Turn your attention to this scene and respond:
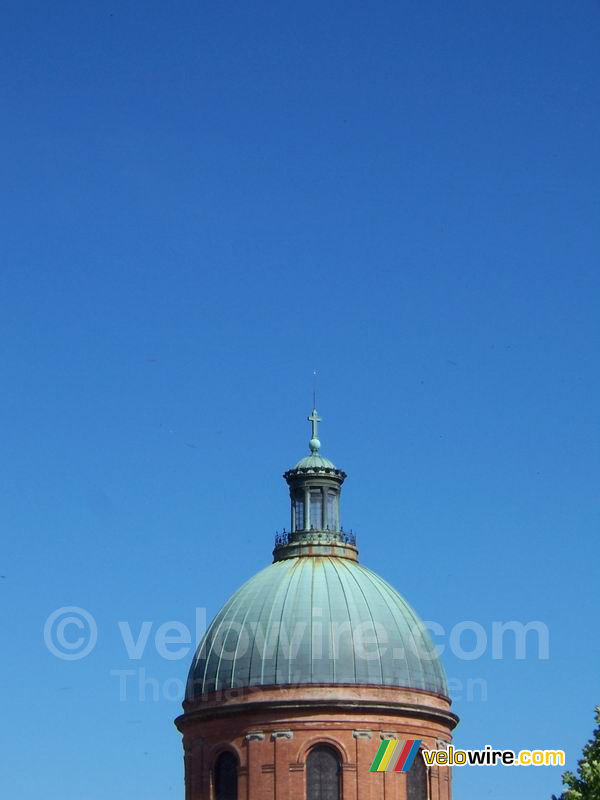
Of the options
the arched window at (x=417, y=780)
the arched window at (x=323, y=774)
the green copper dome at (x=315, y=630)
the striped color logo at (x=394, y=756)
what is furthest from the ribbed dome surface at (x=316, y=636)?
the arched window at (x=417, y=780)

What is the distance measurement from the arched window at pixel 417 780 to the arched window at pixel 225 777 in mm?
5531

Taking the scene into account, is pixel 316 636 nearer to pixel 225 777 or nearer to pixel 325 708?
pixel 325 708

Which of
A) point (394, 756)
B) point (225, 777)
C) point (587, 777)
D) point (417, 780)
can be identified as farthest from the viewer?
point (225, 777)

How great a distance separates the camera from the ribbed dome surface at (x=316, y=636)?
229 feet

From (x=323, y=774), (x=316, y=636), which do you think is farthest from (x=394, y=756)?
(x=316, y=636)

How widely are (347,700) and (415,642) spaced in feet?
12.2

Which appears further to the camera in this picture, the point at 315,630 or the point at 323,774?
the point at 315,630

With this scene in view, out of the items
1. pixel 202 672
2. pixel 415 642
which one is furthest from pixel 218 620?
pixel 415 642

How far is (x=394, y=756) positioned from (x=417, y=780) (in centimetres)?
143

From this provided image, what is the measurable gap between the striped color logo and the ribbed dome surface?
1886mm

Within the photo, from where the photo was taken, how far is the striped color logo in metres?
68.9

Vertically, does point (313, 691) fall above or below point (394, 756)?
above

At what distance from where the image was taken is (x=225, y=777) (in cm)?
7038

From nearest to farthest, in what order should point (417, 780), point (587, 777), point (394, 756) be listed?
point (587, 777), point (394, 756), point (417, 780)
